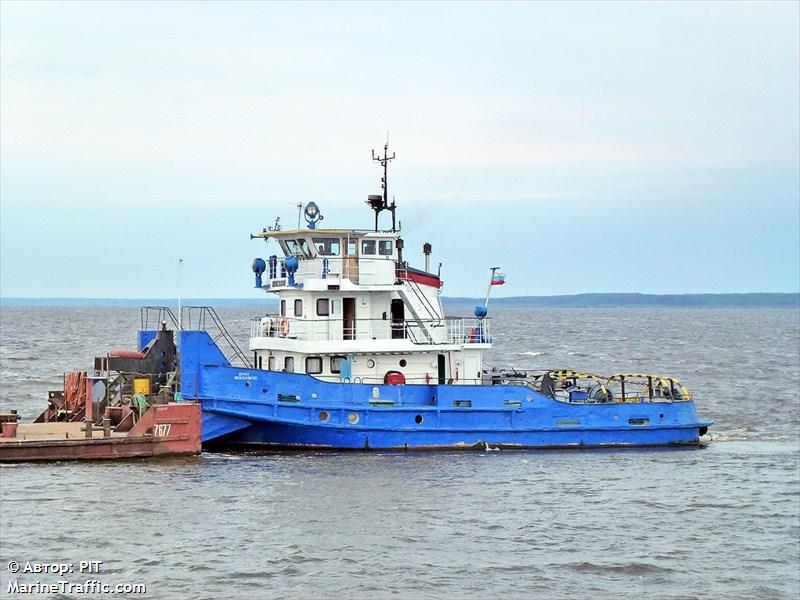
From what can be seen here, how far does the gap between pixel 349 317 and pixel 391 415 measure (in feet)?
9.21

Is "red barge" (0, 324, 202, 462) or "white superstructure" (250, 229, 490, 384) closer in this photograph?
"red barge" (0, 324, 202, 462)

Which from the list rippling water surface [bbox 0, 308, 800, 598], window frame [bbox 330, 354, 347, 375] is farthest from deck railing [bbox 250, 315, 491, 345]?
rippling water surface [bbox 0, 308, 800, 598]

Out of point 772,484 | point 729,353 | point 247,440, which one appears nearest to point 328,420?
point 247,440

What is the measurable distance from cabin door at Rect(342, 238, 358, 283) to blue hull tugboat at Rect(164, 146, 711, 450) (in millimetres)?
25

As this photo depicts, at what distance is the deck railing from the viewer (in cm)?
2981

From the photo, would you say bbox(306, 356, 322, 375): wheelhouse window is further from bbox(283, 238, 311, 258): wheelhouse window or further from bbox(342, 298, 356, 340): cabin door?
bbox(283, 238, 311, 258): wheelhouse window

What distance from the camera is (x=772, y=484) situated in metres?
26.8

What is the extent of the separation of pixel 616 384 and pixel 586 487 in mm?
24116

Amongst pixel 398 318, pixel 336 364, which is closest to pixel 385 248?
pixel 398 318

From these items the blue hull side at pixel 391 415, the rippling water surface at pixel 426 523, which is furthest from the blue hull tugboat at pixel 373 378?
the rippling water surface at pixel 426 523

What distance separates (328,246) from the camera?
30219 millimetres

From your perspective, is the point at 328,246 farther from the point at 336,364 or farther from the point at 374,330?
the point at 336,364

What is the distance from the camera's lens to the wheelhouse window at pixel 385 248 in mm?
30406

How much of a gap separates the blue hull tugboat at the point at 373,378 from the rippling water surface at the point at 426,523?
25.7 inches
